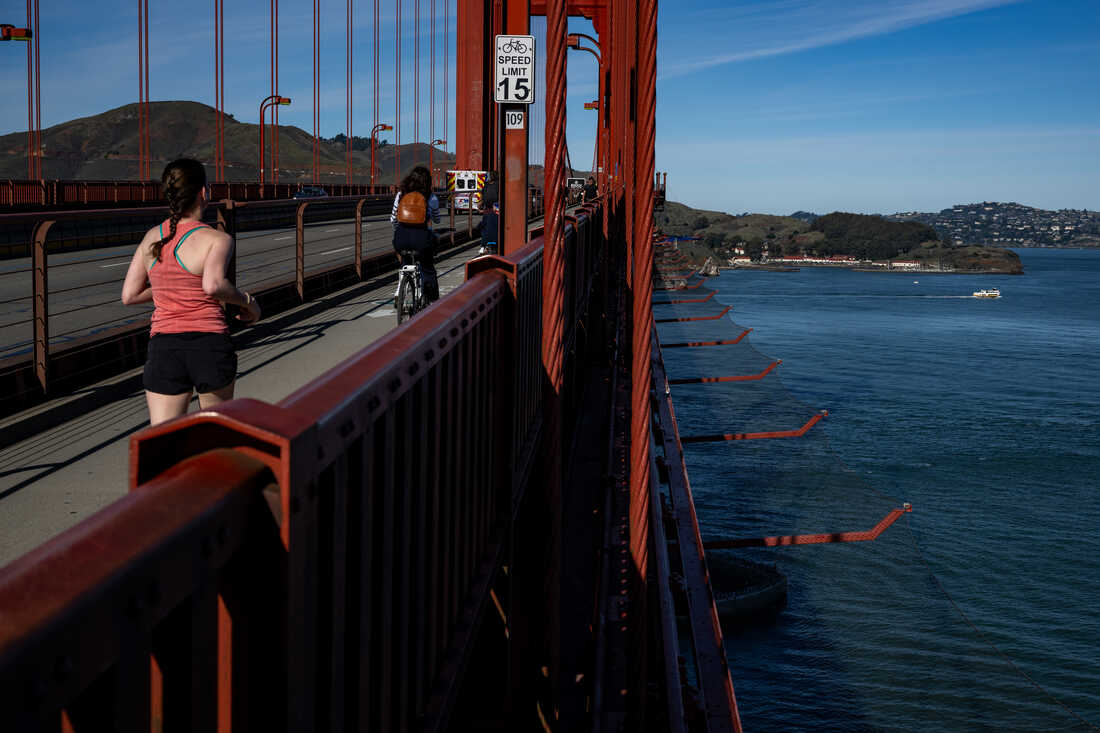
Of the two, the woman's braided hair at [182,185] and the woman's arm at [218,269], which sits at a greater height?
the woman's braided hair at [182,185]

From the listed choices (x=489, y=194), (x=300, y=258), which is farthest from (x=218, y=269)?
(x=300, y=258)

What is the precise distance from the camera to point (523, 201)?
9180 mm

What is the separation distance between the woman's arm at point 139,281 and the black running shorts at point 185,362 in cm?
19

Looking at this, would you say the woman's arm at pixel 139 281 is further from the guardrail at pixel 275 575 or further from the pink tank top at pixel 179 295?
the guardrail at pixel 275 575

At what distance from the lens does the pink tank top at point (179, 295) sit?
445cm

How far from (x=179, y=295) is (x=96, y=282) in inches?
316

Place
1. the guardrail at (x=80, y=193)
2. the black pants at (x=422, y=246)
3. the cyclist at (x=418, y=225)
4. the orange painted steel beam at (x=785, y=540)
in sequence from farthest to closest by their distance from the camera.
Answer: the guardrail at (x=80, y=193) → the orange painted steel beam at (x=785, y=540) → the black pants at (x=422, y=246) → the cyclist at (x=418, y=225)

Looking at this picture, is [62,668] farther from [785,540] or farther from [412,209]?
[785,540]

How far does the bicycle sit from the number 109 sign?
8.05 ft

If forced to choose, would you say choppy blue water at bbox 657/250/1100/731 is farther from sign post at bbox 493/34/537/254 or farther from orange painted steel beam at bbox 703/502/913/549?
sign post at bbox 493/34/537/254

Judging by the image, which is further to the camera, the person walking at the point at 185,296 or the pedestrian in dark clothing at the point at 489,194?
the pedestrian in dark clothing at the point at 489,194

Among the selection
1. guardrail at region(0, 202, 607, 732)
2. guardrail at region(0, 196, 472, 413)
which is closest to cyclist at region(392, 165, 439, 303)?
guardrail at region(0, 196, 472, 413)

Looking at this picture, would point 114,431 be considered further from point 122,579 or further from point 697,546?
point 122,579

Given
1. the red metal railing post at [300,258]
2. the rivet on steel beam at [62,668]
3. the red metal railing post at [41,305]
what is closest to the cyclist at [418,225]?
the red metal railing post at [41,305]
